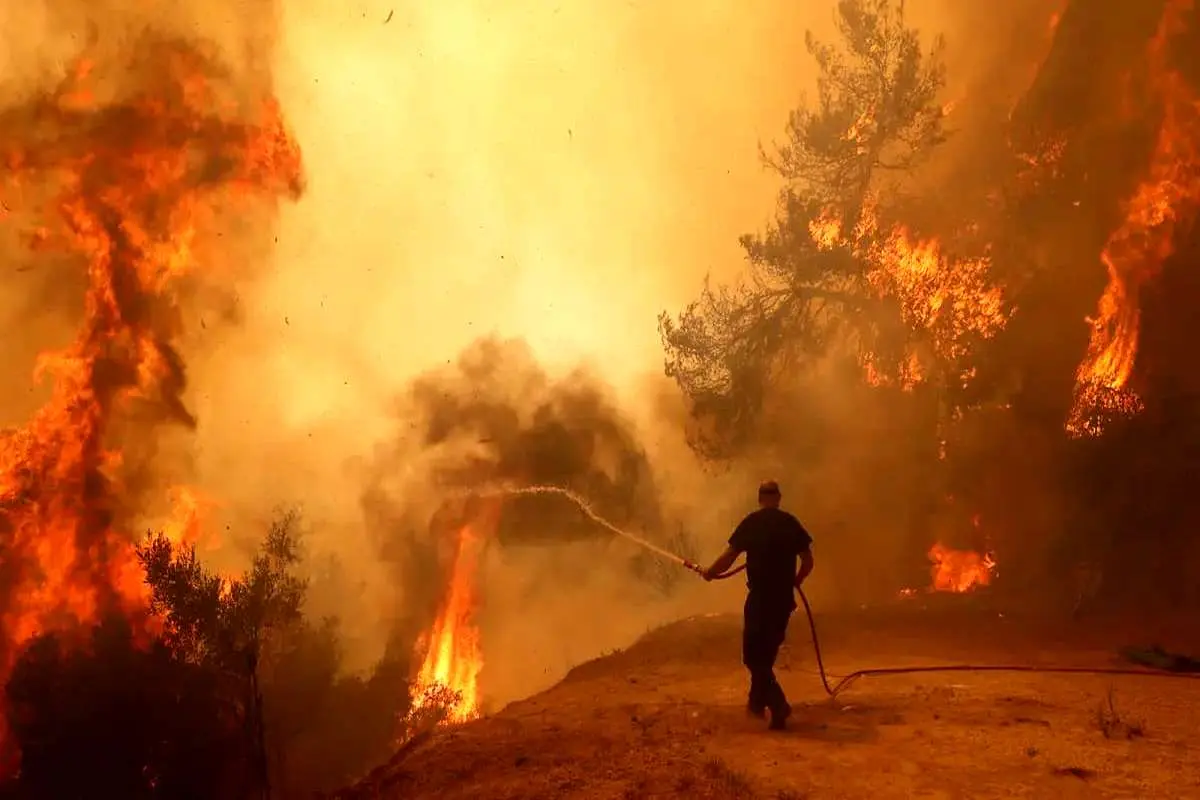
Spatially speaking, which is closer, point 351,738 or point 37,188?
point 37,188

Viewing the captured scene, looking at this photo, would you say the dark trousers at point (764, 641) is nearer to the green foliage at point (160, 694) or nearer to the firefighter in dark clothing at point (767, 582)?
the firefighter in dark clothing at point (767, 582)

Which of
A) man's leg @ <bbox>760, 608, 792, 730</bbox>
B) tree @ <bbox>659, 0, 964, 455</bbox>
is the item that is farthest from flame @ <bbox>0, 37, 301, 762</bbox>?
man's leg @ <bbox>760, 608, 792, 730</bbox>

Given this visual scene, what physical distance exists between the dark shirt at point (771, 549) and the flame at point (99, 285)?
964 inches

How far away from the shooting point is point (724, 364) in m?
21.9

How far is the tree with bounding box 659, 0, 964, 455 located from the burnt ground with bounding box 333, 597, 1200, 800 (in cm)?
1206

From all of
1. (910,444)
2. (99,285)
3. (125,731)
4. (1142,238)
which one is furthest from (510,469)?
(1142,238)

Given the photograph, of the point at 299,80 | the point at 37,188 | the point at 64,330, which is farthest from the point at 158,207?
the point at 299,80

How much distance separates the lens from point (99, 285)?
23.7 m

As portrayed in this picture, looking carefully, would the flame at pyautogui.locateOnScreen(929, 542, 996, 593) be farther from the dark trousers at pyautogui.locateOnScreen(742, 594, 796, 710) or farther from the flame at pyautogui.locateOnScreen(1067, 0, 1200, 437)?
the dark trousers at pyautogui.locateOnScreen(742, 594, 796, 710)

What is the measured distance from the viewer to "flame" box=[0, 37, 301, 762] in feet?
75.2

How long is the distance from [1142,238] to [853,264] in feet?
22.1

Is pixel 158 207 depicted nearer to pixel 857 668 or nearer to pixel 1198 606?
pixel 857 668

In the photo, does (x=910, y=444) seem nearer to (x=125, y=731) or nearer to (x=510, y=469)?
(x=510, y=469)

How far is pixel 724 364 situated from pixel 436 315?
20.1 m
